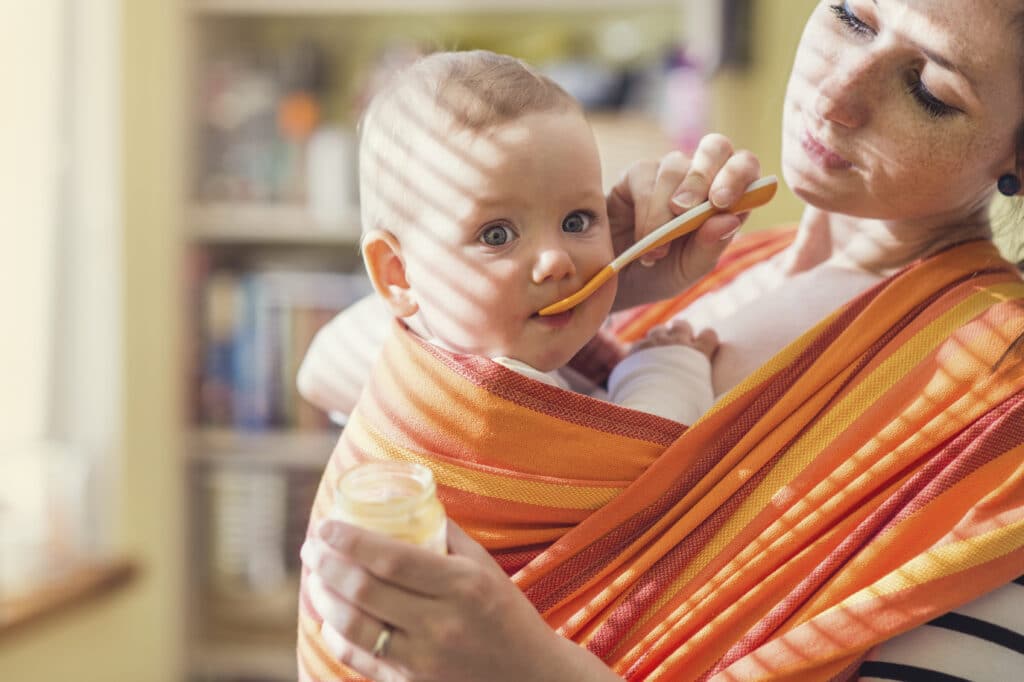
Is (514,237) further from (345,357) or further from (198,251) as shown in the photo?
(198,251)

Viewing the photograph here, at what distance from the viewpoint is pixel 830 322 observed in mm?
845

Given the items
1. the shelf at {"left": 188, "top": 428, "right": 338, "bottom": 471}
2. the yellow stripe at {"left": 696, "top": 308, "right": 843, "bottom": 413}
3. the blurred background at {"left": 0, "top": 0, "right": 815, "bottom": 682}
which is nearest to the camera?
the yellow stripe at {"left": 696, "top": 308, "right": 843, "bottom": 413}

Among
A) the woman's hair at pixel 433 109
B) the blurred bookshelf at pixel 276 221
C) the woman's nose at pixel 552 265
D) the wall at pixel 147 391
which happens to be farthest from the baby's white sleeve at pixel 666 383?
the wall at pixel 147 391

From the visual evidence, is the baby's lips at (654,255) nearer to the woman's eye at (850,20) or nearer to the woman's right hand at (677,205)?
the woman's right hand at (677,205)

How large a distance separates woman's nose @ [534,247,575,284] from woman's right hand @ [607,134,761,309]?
114 mm

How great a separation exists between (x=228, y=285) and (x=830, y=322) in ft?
6.11

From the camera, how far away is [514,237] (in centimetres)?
81

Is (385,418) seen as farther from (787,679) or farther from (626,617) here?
(787,679)

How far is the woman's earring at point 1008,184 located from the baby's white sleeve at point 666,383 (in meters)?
0.28

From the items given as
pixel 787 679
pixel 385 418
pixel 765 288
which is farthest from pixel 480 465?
pixel 765 288

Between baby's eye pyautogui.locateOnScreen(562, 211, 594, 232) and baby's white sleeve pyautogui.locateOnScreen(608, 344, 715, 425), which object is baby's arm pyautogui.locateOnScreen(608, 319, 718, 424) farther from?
baby's eye pyautogui.locateOnScreen(562, 211, 594, 232)

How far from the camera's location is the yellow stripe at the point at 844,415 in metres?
0.79

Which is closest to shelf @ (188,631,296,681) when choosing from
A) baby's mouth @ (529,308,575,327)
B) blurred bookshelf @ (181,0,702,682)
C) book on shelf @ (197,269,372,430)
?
blurred bookshelf @ (181,0,702,682)

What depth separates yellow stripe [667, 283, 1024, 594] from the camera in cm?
79
